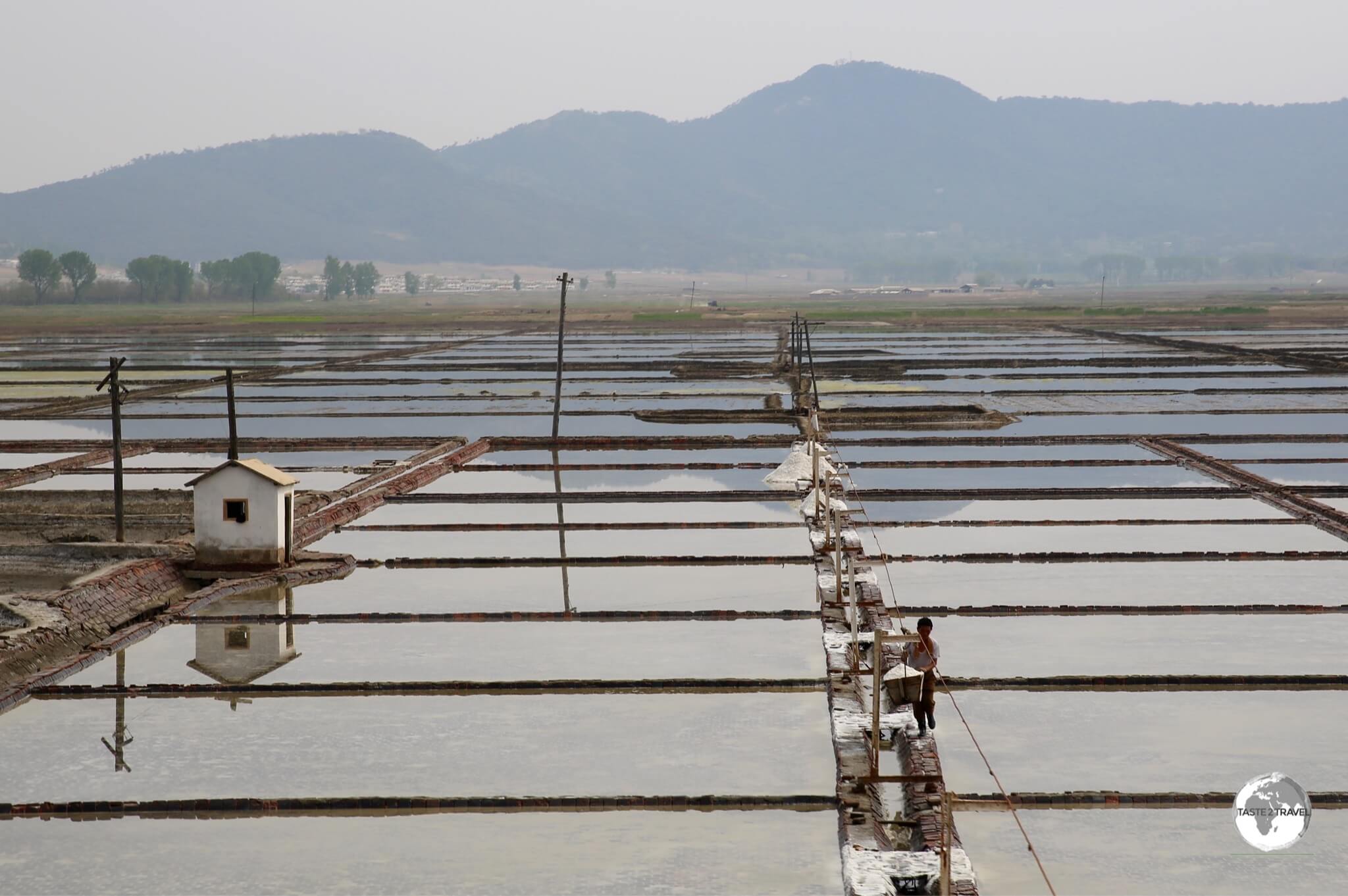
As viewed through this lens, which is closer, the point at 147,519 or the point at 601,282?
the point at 147,519

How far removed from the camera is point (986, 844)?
6.43 m

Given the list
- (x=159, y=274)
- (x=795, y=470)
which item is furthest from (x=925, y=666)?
(x=159, y=274)

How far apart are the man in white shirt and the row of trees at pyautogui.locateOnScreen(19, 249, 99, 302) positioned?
301 feet

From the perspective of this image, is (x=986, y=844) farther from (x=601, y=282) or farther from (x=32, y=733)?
(x=601, y=282)

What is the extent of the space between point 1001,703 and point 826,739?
123cm

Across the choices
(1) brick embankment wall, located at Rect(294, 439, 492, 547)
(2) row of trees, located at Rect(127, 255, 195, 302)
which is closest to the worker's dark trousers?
(1) brick embankment wall, located at Rect(294, 439, 492, 547)

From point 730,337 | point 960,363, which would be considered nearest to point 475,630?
point 960,363

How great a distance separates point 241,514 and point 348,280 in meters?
117

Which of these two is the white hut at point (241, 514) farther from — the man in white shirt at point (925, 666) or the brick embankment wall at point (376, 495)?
the man in white shirt at point (925, 666)

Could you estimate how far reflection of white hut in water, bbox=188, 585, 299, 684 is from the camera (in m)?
9.30

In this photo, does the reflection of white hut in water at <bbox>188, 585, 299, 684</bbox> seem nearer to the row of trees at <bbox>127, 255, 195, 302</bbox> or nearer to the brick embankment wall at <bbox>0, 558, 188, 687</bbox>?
the brick embankment wall at <bbox>0, 558, 188, 687</bbox>

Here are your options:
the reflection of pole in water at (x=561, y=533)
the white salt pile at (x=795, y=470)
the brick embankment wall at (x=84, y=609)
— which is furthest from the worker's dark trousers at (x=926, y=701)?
the white salt pile at (x=795, y=470)

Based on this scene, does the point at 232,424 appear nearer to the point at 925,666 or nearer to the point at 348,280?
the point at 925,666

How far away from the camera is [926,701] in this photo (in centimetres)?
755
